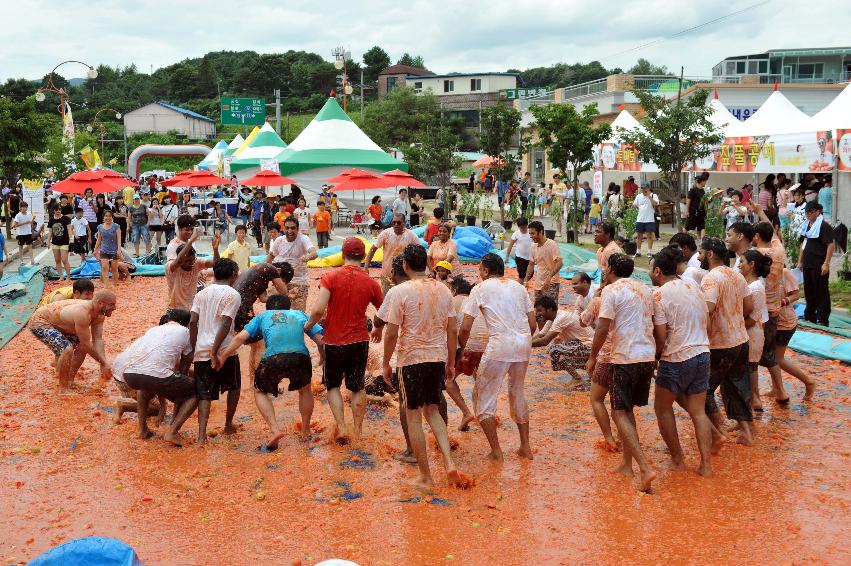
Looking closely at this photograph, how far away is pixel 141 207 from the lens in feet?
73.4

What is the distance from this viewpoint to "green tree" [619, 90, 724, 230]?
68.2 feet

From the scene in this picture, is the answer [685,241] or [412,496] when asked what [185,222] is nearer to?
[412,496]

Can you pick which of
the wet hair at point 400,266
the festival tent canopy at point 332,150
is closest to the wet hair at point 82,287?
the wet hair at point 400,266

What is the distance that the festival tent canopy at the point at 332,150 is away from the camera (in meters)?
30.1

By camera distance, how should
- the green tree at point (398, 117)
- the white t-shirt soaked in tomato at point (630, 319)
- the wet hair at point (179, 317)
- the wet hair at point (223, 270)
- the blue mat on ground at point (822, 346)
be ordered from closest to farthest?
the white t-shirt soaked in tomato at point (630, 319) < the wet hair at point (223, 270) < the wet hair at point (179, 317) < the blue mat on ground at point (822, 346) < the green tree at point (398, 117)

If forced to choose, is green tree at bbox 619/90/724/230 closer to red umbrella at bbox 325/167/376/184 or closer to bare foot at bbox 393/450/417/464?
red umbrella at bbox 325/167/376/184

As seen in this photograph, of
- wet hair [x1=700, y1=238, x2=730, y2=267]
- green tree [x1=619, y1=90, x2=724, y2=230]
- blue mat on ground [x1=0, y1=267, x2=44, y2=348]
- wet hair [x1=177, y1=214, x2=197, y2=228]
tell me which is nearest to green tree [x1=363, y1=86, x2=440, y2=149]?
green tree [x1=619, y1=90, x2=724, y2=230]

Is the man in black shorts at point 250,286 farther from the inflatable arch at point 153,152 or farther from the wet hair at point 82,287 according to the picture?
the inflatable arch at point 153,152

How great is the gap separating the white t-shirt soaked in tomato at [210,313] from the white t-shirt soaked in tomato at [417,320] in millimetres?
1691

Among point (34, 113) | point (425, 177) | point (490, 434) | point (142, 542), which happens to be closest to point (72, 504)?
point (142, 542)

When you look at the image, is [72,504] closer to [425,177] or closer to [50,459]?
[50,459]

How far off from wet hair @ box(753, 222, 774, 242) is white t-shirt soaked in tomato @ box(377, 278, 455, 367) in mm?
3622

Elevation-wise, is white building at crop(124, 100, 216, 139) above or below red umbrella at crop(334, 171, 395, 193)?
above

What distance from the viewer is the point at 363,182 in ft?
86.4
